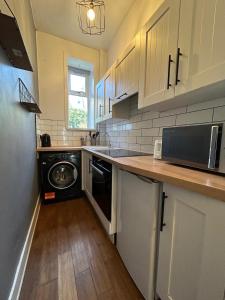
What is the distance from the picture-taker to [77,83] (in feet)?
10.6

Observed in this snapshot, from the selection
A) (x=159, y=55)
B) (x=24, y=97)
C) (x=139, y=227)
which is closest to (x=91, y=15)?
(x=159, y=55)

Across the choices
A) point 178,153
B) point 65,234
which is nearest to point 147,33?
point 178,153

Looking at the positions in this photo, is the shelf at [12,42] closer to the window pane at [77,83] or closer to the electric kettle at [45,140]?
the electric kettle at [45,140]

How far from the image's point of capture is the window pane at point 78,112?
123 inches

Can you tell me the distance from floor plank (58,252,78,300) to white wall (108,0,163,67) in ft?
8.68

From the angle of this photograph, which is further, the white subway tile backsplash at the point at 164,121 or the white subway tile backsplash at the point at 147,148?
the white subway tile backsplash at the point at 147,148

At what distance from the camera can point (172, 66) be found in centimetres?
101

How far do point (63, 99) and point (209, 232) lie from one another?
9.87 ft

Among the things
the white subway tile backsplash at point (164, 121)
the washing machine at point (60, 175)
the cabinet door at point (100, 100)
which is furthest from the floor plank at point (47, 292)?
the cabinet door at point (100, 100)

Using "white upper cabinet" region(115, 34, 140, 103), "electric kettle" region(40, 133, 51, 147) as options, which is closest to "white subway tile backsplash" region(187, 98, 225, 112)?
"white upper cabinet" region(115, 34, 140, 103)

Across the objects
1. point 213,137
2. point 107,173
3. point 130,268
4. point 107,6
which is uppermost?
point 107,6

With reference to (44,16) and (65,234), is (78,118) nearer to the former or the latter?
(44,16)

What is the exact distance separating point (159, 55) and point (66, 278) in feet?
6.21

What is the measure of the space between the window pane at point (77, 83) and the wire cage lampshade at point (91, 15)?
0.91m
